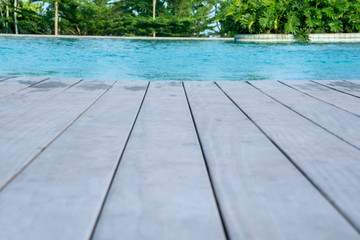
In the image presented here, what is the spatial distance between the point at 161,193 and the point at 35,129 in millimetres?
682

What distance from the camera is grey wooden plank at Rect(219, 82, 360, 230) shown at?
0.74m

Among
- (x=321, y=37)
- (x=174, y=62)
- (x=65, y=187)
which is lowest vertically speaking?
(x=65, y=187)

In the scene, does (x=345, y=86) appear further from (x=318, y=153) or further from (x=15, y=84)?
(x=15, y=84)

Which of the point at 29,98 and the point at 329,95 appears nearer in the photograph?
the point at 29,98

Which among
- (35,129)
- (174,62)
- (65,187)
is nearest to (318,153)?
(65,187)

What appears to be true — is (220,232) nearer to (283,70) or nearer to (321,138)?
(321,138)

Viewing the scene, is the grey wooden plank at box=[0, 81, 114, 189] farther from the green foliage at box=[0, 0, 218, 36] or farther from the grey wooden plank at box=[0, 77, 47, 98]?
the green foliage at box=[0, 0, 218, 36]

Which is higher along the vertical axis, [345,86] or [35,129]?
[345,86]

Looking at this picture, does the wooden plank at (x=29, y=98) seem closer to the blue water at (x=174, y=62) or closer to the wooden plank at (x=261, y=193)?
the wooden plank at (x=261, y=193)

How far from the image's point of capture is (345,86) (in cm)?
229

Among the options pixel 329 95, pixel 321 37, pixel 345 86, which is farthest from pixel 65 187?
pixel 321 37

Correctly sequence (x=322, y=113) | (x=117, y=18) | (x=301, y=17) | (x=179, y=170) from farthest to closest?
1. (x=117, y=18)
2. (x=301, y=17)
3. (x=322, y=113)
4. (x=179, y=170)

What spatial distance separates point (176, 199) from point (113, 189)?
141 mm

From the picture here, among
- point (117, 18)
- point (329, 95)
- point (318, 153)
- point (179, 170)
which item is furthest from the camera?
point (117, 18)
